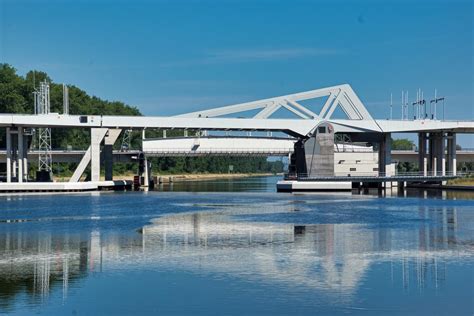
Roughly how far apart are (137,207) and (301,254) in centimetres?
3186

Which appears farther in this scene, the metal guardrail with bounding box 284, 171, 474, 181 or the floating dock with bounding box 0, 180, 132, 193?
the metal guardrail with bounding box 284, 171, 474, 181

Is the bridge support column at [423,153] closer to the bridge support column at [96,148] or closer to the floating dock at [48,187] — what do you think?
the bridge support column at [96,148]

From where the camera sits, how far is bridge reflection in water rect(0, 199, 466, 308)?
23.0 m

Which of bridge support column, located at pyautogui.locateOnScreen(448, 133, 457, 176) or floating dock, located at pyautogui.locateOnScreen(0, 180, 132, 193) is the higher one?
bridge support column, located at pyautogui.locateOnScreen(448, 133, 457, 176)

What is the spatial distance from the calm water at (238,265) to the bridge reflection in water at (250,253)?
0.14 ft

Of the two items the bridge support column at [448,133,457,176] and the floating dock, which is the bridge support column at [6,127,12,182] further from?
the bridge support column at [448,133,457,176]

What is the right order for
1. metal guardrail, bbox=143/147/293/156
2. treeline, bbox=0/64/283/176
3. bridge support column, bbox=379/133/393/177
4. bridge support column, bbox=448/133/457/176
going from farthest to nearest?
1. treeline, bbox=0/64/283/176
2. metal guardrail, bbox=143/147/293/156
3. bridge support column, bbox=448/133/457/176
4. bridge support column, bbox=379/133/393/177

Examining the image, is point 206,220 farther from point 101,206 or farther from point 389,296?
point 389,296

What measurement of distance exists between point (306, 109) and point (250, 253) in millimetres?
69860

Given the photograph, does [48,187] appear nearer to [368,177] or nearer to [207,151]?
[207,151]

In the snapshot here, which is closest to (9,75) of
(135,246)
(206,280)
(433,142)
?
(433,142)

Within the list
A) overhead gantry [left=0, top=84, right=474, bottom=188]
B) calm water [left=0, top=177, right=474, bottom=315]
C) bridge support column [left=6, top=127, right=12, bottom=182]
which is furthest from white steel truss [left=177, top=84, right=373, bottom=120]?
calm water [left=0, top=177, right=474, bottom=315]

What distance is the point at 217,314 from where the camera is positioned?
18344 millimetres

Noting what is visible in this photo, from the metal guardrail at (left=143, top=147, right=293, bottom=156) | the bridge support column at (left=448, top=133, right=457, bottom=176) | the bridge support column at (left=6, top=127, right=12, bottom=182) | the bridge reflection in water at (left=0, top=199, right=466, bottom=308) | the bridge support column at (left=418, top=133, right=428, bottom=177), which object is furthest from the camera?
the metal guardrail at (left=143, top=147, right=293, bottom=156)
